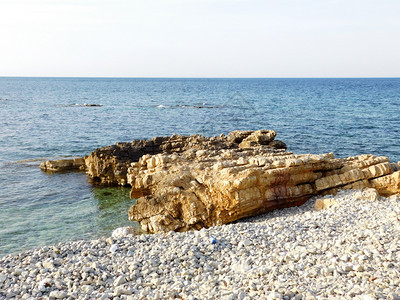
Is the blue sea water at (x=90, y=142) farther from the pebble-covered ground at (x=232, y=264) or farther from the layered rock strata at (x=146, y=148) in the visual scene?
the pebble-covered ground at (x=232, y=264)

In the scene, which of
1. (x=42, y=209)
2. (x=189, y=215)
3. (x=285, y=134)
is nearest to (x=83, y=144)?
(x=42, y=209)

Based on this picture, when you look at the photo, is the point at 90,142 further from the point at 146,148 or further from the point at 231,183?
the point at 231,183

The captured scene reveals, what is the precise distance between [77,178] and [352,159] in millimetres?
17986

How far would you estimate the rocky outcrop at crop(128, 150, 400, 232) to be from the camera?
1594 cm

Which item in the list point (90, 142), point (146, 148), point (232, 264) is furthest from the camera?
point (90, 142)

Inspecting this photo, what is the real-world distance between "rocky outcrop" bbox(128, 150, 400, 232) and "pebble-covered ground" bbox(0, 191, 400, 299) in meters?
1.83

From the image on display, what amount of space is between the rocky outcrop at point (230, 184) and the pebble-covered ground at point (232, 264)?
6.02 ft

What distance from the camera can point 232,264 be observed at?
11.0 metres

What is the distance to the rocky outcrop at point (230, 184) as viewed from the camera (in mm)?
15938

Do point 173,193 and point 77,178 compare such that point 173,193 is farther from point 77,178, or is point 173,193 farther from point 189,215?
point 77,178

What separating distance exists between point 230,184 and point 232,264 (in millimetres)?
5001

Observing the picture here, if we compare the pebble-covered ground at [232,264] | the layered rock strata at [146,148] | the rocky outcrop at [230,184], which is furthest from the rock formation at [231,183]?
the layered rock strata at [146,148]

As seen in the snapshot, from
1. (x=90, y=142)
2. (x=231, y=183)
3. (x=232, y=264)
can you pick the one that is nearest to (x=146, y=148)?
(x=231, y=183)

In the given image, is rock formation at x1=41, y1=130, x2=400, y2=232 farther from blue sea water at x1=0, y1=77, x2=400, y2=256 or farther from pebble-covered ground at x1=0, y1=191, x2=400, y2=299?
blue sea water at x1=0, y1=77, x2=400, y2=256
